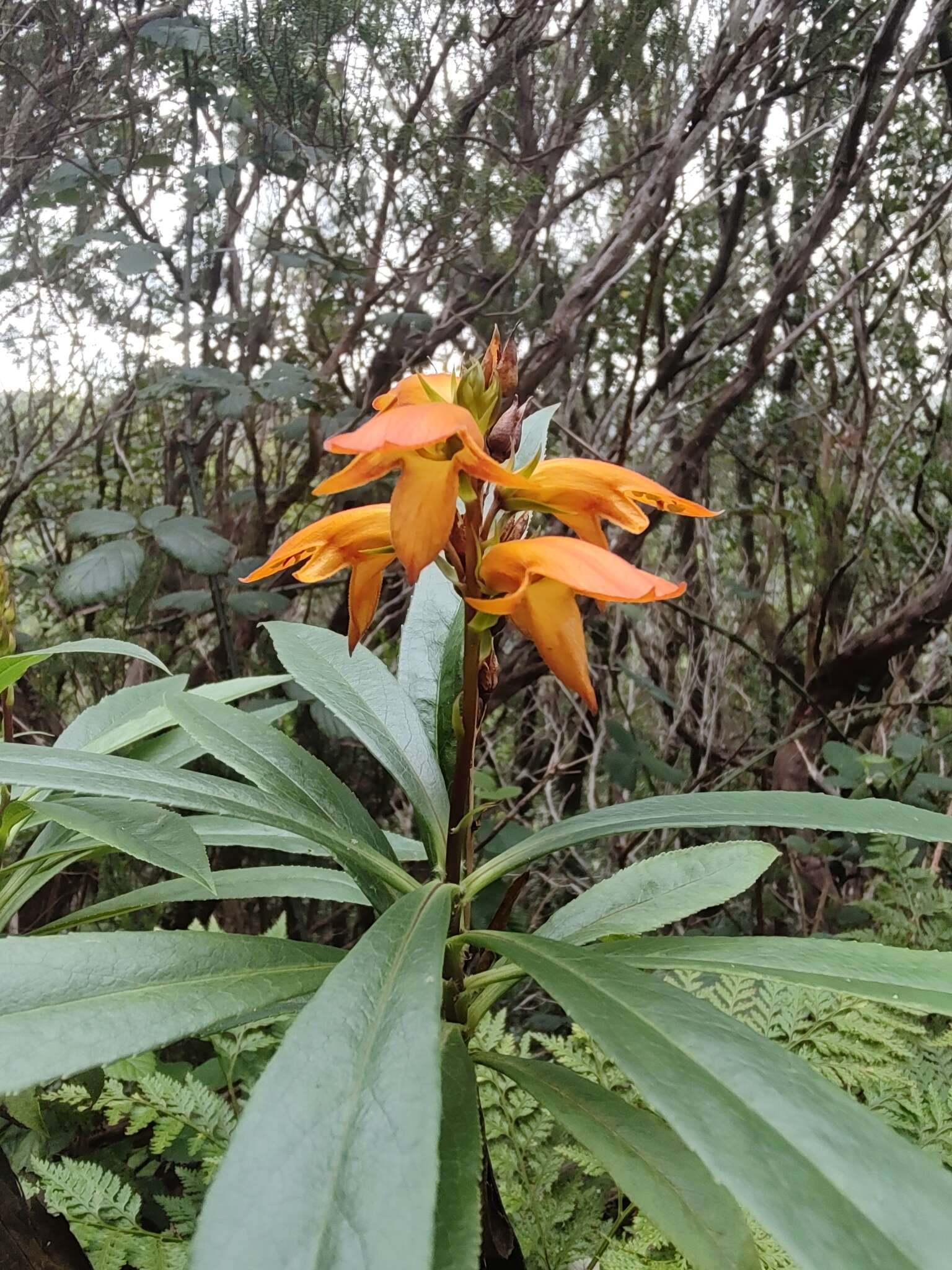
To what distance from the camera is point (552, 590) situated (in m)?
0.44

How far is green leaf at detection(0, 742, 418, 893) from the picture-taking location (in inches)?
17.2

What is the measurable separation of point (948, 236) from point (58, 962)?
2659 mm

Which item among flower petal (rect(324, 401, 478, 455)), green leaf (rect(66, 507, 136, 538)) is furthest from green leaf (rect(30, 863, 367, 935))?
green leaf (rect(66, 507, 136, 538))

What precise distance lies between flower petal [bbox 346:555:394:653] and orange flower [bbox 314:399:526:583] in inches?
3.1

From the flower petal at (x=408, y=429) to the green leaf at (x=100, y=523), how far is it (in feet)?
3.43

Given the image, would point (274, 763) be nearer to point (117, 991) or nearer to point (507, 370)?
point (117, 991)

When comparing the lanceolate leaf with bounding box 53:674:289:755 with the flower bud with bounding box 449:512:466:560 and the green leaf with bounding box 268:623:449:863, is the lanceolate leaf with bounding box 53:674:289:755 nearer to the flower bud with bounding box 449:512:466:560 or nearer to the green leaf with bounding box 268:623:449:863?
the green leaf with bounding box 268:623:449:863

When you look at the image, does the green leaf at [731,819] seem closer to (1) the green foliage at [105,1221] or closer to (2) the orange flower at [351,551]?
(2) the orange flower at [351,551]

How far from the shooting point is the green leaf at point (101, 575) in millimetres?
1229

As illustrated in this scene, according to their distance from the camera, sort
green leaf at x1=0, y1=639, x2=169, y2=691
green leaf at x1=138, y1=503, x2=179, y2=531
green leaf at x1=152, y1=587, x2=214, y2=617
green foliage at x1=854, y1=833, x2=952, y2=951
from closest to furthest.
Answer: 1. green leaf at x1=0, y1=639, x2=169, y2=691
2. green foliage at x1=854, y1=833, x2=952, y2=951
3. green leaf at x1=138, y1=503, x2=179, y2=531
4. green leaf at x1=152, y1=587, x2=214, y2=617

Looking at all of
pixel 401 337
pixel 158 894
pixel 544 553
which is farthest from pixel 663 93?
pixel 158 894

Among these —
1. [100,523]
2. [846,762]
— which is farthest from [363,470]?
[846,762]

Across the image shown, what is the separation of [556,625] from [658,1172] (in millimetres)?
302

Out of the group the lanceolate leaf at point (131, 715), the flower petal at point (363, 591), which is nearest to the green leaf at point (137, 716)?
the lanceolate leaf at point (131, 715)
